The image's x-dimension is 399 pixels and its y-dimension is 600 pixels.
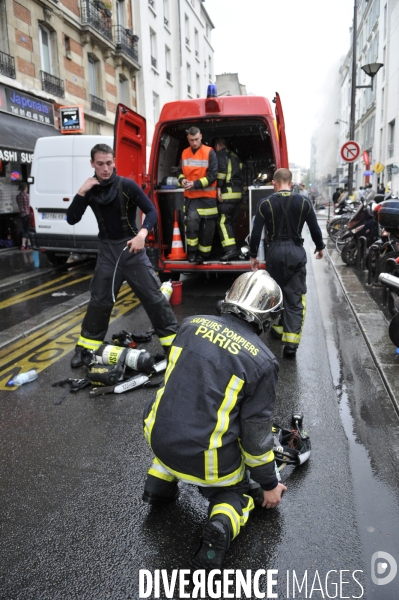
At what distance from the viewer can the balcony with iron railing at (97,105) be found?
2003 centimetres

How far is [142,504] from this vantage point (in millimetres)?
2654

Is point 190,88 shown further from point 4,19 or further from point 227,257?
point 227,257

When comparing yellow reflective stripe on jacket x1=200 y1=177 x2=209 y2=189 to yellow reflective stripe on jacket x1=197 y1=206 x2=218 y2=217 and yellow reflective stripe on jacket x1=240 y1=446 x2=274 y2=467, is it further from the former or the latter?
yellow reflective stripe on jacket x1=240 y1=446 x2=274 y2=467

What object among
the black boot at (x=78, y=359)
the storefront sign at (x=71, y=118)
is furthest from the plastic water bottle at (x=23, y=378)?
the storefront sign at (x=71, y=118)

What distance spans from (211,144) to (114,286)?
15.6ft

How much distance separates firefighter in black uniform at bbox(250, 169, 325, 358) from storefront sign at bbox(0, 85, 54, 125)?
11.7m

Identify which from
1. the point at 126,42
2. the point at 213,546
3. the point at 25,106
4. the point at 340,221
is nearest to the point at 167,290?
the point at 213,546

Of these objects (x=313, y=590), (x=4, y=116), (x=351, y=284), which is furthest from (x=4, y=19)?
(x=313, y=590)

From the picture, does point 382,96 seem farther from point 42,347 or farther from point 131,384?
point 131,384

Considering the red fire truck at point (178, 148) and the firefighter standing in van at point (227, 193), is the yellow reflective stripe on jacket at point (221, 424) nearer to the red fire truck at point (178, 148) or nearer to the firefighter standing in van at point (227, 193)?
the red fire truck at point (178, 148)

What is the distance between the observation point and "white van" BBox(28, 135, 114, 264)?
9508 millimetres

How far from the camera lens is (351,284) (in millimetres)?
8109

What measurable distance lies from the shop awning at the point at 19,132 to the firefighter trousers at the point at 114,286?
346 inches

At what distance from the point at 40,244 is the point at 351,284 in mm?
5971
